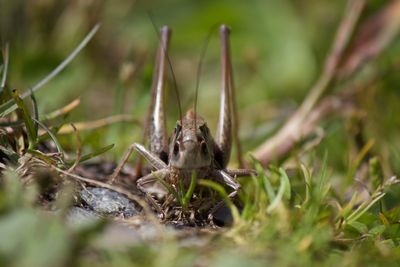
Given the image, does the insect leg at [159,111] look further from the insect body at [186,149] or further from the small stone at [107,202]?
the small stone at [107,202]

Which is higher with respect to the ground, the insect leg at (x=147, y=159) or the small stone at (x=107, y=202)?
the insect leg at (x=147, y=159)

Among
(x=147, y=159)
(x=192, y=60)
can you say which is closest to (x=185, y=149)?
(x=147, y=159)

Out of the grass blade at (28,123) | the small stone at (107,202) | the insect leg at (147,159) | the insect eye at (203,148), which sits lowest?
the small stone at (107,202)

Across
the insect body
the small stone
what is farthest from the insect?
the small stone

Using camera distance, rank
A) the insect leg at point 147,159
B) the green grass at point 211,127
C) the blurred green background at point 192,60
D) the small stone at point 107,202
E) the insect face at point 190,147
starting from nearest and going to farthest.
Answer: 1. the green grass at point 211,127
2. the small stone at point 107,202
3. the insect face at point 190,147
4. the insect leg at point 147,159
5. the blurred green background at point 192,60

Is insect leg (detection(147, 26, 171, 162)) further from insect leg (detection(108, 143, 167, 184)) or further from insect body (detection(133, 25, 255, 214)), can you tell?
insect leg (detection(108, 143, 167, 184))

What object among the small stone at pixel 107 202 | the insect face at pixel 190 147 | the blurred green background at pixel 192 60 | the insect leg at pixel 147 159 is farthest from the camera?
the blurred green background at pixel 192 60

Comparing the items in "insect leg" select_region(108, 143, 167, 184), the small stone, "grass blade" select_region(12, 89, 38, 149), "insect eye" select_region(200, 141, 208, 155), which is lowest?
the small stone

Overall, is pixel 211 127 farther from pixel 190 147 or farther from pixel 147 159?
pixel 190 147

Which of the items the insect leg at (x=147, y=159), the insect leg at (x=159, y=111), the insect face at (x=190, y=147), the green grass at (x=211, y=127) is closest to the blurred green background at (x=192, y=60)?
the green grass at (x=211, y=127)
